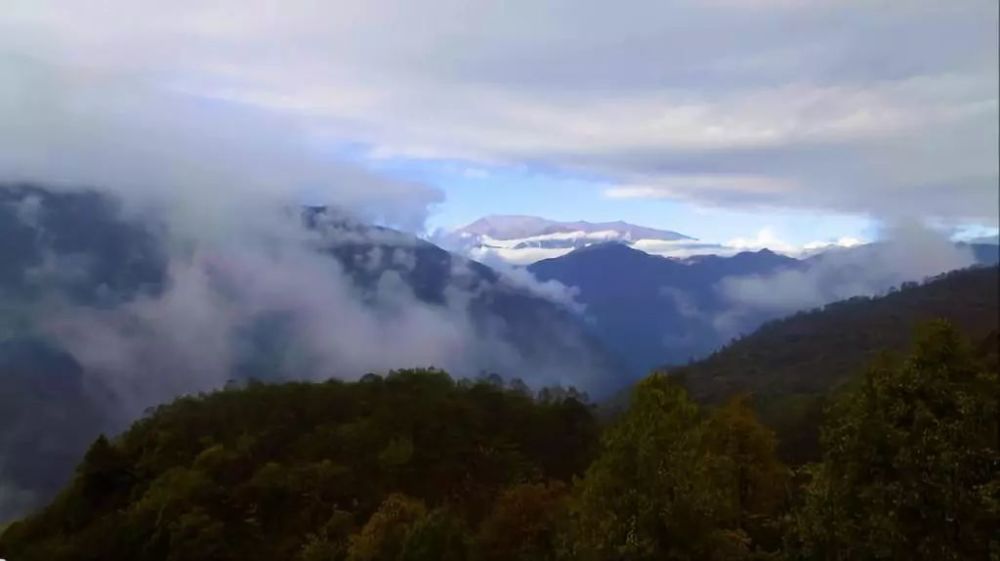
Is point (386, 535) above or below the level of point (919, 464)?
below

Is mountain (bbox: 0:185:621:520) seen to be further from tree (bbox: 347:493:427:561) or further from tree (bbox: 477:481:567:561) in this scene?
tree (bbox: 477:481:567:561)

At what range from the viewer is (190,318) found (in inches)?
4156

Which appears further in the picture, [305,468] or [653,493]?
[305,468]

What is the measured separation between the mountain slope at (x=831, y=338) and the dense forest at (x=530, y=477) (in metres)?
69.8

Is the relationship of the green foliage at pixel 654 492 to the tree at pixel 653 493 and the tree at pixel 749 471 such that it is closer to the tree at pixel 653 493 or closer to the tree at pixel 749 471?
the tree at pixel 653 493

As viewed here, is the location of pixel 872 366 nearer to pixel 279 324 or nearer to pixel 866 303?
pixel 279 324

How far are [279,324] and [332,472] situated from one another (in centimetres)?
9746

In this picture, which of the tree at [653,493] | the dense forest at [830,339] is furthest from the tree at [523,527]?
the dense forest at [830,339]

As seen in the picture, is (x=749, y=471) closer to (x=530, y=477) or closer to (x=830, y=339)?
(x=530, y=477)

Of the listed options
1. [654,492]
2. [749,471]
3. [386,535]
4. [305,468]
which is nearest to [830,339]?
[305,468]

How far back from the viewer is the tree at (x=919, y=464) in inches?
520

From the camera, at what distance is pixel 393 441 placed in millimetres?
46281

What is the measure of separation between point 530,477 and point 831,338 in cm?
13711

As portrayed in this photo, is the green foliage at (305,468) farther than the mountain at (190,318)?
No
